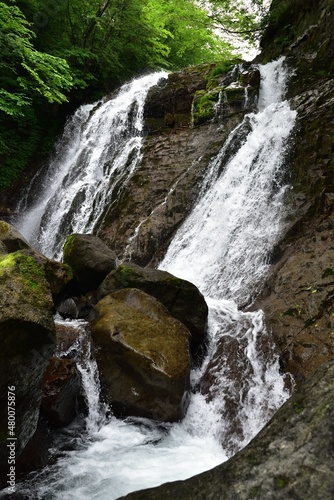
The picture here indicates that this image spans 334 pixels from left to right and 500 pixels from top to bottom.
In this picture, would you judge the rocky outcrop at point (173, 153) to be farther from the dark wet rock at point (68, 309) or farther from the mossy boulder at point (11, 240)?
the mossy boulder at point (11, 240)

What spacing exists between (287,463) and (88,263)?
6427 mm

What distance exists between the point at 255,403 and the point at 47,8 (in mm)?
17009

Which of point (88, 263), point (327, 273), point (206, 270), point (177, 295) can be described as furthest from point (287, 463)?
point (206, 270)

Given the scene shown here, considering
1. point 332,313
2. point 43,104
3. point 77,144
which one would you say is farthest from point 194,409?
point 43,104

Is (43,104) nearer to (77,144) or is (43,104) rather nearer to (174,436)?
(77,144)

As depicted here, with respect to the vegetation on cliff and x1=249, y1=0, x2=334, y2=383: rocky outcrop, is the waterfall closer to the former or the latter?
the vegetation on cliff

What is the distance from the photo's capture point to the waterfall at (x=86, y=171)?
40.7 feet

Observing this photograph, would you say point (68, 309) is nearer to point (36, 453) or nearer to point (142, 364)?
point (142, 364)

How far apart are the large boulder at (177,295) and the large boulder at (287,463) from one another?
14.2ft

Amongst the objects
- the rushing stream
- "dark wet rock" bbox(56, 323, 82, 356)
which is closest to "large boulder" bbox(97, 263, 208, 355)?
the rushing stream

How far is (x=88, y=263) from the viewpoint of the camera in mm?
7691

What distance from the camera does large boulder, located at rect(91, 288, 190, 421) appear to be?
199 inches

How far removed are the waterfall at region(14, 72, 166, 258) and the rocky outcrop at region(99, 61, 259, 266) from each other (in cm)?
56

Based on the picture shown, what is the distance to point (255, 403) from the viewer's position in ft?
17.8
